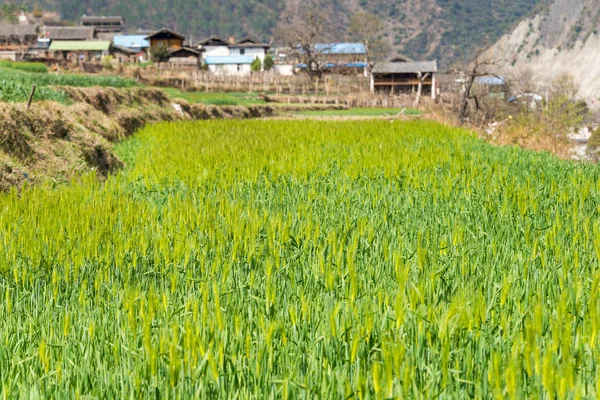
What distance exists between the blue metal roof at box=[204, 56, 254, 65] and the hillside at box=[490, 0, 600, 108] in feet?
96.1

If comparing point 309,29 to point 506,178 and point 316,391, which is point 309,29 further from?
point 316,391

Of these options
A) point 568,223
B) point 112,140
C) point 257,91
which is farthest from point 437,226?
point 257,91

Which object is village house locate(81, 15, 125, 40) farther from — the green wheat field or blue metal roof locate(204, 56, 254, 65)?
the green wheat field

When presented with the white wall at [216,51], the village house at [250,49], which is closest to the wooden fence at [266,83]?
the village house at [250,49]

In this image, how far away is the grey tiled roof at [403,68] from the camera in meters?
66.6

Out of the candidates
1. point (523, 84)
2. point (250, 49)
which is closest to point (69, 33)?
point (250, 49)

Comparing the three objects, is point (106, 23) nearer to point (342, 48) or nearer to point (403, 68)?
point (342, 48)

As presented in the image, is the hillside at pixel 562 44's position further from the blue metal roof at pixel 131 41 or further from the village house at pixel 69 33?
the village house at pixel 69 33

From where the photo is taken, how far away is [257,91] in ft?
191

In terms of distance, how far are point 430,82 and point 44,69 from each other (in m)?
39.6

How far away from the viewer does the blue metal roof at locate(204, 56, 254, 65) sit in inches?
3036

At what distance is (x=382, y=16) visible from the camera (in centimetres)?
16588

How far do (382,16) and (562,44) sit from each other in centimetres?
6582

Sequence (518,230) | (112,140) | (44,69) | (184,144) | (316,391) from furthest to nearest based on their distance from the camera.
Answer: (44,69)
(112,140)
(184,144)
(518,230)
(316,391)
